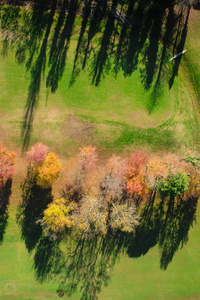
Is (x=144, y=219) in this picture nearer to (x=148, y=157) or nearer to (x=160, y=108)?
(x=148, y=157)

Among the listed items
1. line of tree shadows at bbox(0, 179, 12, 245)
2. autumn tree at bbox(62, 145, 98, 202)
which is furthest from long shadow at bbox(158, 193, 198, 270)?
line of tree shadows at bbox(0, 179, 12, 245)

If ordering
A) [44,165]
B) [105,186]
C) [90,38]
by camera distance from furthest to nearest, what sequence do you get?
[90,38], [105,186], [44,165]

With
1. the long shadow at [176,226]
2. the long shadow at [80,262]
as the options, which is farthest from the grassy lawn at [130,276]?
the long shadow at [80,262]

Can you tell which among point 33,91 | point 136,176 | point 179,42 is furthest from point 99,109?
point 179,42

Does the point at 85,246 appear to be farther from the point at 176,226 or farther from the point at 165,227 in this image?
the point at 176,226

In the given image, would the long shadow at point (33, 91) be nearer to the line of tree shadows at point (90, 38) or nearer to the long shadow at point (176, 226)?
the line of tree shadows at point (90, 38)

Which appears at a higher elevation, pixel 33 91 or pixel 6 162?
pixel 33 91

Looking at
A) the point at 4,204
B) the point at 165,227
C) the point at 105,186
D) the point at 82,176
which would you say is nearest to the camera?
the point at 82,176

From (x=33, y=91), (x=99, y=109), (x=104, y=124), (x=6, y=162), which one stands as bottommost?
(x=6, y=162)
